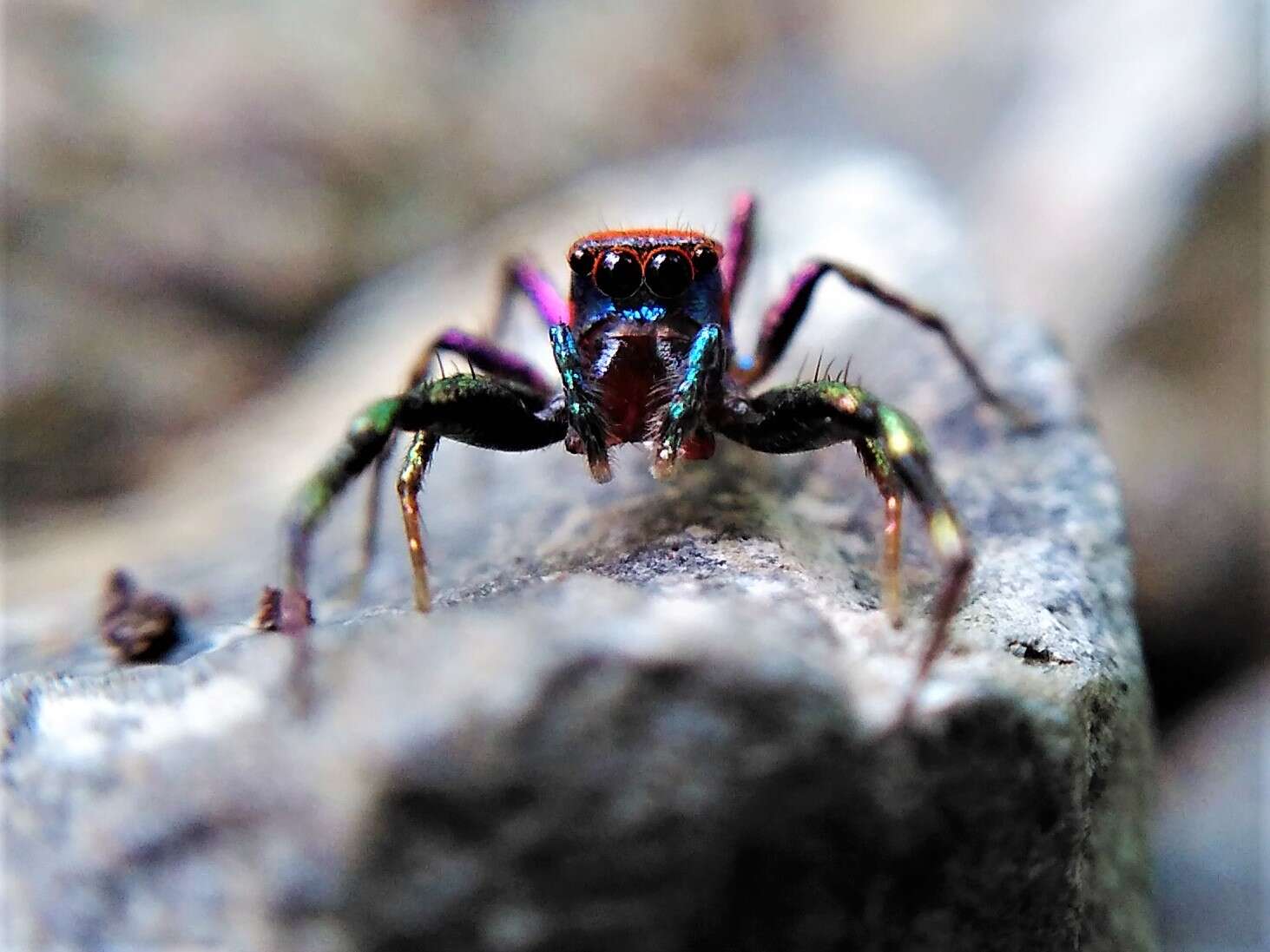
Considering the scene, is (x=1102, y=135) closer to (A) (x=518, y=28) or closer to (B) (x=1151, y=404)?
(B) (x=1151, y=404)

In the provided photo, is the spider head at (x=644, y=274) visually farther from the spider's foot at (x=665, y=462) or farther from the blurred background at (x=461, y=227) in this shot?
the blurred background at (x=461, y=227)

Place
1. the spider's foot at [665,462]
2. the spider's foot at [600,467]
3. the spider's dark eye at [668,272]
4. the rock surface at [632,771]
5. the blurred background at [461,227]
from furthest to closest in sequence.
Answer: the blurred background at [461,227] → the spider's dark eye at [668,272] → the spider's foot at [600,467] → the spider's foot at [665,462] → the rock surface at [632,771]

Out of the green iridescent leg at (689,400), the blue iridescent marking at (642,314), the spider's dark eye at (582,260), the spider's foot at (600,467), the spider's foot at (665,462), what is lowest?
the spider's foot at (665,462)

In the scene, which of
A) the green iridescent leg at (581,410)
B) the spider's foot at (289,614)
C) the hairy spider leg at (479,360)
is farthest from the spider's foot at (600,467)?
the spider's foot at (289,614)

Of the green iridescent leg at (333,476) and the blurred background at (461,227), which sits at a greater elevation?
the blurred background at (461,227)

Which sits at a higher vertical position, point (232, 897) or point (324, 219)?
point (324, 219)

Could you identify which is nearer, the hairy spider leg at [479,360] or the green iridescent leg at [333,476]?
the green iridescent leg at [333,476]

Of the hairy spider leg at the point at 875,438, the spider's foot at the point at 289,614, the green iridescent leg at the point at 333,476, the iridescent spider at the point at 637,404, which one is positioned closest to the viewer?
the spider's foot at the point at 289,614

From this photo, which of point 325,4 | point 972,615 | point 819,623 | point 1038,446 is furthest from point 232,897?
point 325,4
